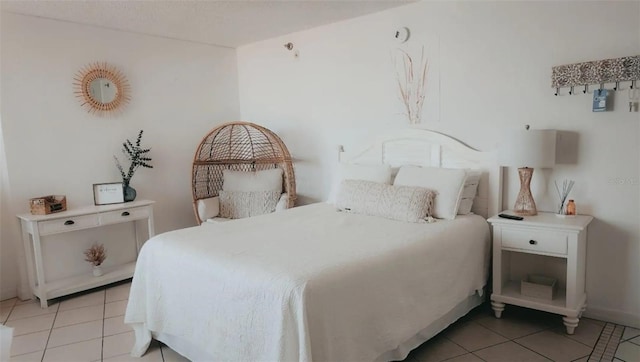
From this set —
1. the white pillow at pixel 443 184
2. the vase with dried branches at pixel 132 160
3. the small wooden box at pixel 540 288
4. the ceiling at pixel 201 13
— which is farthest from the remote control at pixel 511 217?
the vase with dried branches at pixel 132 160

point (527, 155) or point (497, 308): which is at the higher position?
point (527, 155)

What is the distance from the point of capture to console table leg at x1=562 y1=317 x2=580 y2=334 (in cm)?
249

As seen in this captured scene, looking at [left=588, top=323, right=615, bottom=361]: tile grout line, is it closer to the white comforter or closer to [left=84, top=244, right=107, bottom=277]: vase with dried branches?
the white comforter

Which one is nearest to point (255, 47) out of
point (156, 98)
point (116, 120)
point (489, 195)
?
point (156, 98)

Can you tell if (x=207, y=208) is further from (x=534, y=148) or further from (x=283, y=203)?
(x=534, y=148)

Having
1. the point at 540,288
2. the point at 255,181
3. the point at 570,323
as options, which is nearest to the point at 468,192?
the point at 540,288

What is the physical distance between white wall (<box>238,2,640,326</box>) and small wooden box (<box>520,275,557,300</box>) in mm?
260

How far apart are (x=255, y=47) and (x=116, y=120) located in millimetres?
1669

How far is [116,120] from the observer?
396 cm

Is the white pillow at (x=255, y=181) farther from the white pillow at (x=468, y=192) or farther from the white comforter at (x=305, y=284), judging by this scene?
the white pillow at (x=468, y=192)

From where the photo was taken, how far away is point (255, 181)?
4129 mm

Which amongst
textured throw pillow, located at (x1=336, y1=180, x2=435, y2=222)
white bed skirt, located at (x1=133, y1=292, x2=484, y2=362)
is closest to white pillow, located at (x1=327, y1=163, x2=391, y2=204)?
textured throw pillow, located at (x1=336, y1=180, x2=435, y2=222)

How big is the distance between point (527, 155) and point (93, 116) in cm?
359

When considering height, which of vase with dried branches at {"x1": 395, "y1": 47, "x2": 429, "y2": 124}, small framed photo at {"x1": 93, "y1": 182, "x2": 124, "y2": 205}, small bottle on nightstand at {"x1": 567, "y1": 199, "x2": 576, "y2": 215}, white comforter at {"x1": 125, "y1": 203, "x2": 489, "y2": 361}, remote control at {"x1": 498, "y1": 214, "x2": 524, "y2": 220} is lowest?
white comforter at {"x1": 125, "y1": 203, "x2": 489, "y2": 361}
